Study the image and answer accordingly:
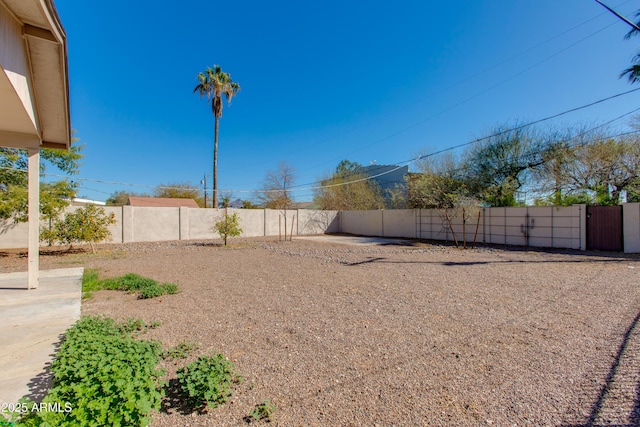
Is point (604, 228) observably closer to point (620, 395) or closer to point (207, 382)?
point (620, 395)

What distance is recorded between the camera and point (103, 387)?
183cm

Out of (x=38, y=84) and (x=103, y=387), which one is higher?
(x=38, y=84)

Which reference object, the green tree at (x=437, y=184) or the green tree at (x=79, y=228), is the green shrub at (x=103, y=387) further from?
the green tree at (x=437, y=184)

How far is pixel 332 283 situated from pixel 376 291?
40.0 inches

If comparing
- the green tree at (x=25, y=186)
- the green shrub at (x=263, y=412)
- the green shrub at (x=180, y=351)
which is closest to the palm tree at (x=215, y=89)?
the green tree at (x=25, y=186)

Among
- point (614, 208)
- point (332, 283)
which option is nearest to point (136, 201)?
point (332, 283)

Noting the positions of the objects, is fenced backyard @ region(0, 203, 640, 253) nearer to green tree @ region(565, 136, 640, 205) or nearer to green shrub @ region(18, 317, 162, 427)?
green tree @ region(565, 136, 640, 205)

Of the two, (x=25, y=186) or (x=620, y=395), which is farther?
(x=25, y=186)

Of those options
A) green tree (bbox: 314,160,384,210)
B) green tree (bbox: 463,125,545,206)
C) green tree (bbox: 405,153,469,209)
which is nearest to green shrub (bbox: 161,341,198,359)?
green tree (bbox: 405,153,469,209)

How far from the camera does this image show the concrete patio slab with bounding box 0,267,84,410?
228cm

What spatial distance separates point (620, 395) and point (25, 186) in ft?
52.7

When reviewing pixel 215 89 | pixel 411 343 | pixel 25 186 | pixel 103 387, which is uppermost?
pixel 215 89

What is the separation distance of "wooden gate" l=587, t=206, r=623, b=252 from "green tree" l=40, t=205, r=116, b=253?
61.3ft

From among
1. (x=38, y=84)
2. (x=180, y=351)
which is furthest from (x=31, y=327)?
(x=38, y=84)
